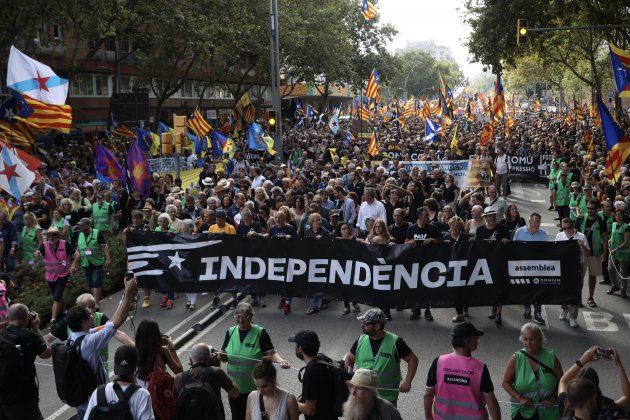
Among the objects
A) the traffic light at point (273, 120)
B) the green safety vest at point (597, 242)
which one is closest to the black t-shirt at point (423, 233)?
the green safety vest at point (597, 242)

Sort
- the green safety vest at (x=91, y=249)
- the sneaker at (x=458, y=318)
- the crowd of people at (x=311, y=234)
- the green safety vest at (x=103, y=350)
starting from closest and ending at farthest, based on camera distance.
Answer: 1. the crowd of people at (x=311, y=234)
2. the green safety vest at (x=103, y=350)
3. the sneaker at (x=458, y=318)
4. the green safety vest at (x=91, y=249)

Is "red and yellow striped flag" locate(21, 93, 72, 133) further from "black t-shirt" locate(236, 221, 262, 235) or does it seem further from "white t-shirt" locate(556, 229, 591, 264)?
"white t-shirt" locate(556, 229, 591, 264)

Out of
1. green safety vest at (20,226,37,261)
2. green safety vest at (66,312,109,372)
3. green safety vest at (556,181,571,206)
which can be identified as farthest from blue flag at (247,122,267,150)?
green safety vest at (66,312,109,372)

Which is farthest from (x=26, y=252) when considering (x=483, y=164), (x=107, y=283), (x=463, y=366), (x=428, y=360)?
(x=483, y=164)

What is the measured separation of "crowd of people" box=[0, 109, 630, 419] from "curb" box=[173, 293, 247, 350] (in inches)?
13.1

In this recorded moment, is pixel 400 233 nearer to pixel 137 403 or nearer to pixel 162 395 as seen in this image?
pixel 162 395

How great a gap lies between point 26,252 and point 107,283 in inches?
58.7

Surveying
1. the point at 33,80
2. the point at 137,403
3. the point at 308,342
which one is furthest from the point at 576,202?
the point at 137,403

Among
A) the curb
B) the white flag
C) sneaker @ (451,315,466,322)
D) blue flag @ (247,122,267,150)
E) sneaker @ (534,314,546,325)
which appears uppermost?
the white flag

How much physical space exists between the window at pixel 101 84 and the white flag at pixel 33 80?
1250 inches

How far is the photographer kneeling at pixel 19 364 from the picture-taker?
659cm

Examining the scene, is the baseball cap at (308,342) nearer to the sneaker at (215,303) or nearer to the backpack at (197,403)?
the backpack at (197,403)

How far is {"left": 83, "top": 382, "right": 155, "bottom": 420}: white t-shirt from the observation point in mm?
5488

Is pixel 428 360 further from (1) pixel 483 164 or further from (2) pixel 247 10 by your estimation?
(2) pixel 247 10
